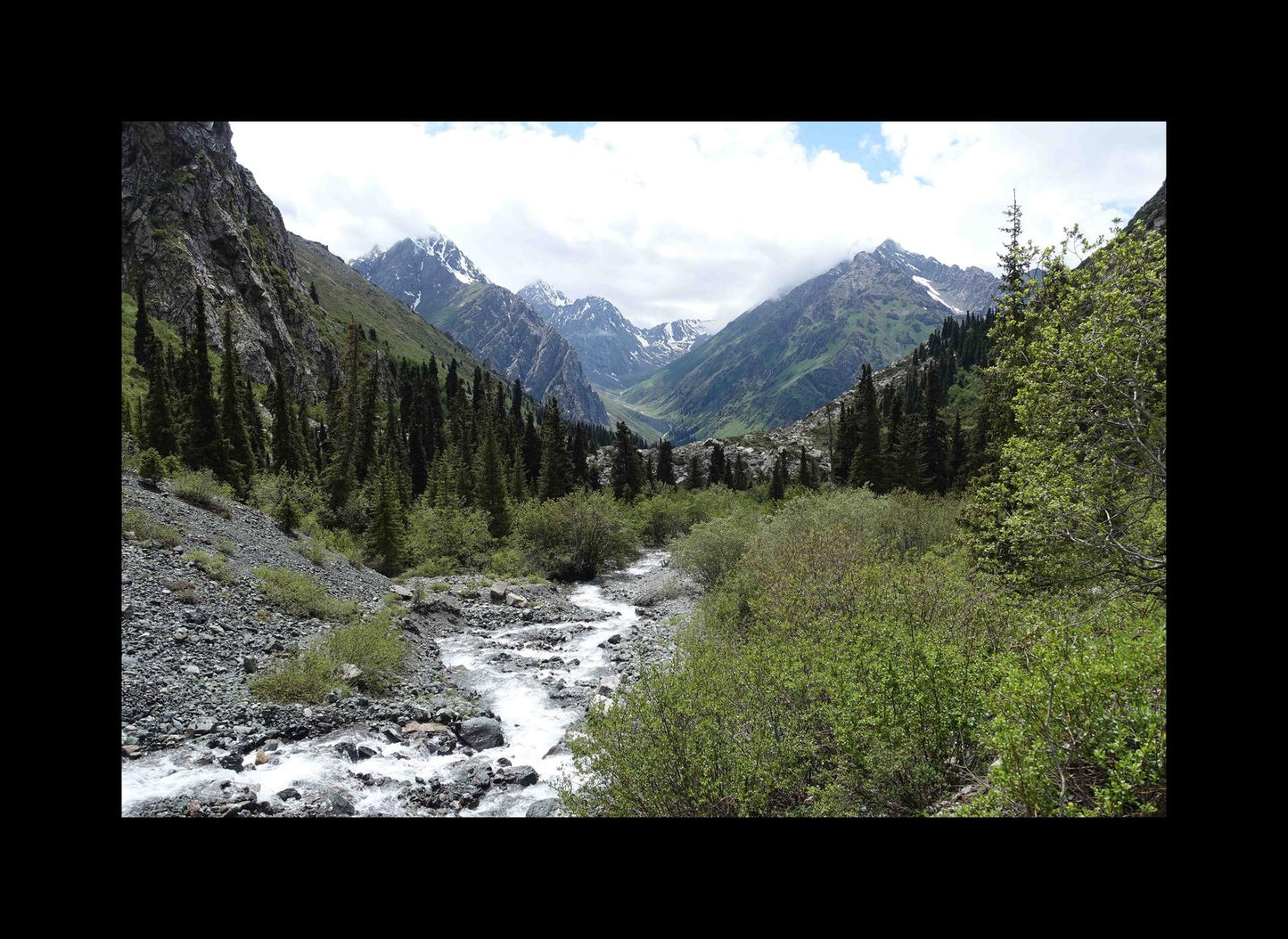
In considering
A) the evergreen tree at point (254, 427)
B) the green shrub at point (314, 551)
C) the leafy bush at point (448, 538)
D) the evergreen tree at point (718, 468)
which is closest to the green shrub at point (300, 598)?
the green shrub at point (314, 551)

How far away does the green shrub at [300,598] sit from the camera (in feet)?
67.4

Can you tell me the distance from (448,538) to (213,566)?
1941 centimetres

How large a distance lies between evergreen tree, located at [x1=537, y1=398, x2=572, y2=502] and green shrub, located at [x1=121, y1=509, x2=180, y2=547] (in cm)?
3176

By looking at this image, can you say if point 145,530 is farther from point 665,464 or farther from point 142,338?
point 665,464

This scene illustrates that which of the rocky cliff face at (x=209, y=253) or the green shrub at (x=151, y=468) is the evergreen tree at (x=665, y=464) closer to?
the rocky cliff face at (x=209, y=253)

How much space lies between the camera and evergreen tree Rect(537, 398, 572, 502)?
55.8 metres

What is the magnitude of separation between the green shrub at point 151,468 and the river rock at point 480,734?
77.7 feet

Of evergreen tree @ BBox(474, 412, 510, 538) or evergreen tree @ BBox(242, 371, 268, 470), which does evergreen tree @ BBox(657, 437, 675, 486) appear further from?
evergreen tree @ BBox(242, 371, 268, 470)

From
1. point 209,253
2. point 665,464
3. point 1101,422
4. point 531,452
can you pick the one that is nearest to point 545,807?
point 1101,422

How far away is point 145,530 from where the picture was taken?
69.2 ft
